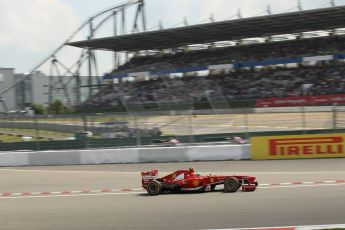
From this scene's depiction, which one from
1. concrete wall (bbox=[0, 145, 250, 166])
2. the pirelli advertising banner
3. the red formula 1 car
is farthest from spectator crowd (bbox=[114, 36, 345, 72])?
the red formula 1 car

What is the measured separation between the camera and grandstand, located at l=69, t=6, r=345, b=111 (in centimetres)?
3706

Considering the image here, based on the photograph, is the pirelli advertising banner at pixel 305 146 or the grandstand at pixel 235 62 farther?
the grandstand at pixel 235 62

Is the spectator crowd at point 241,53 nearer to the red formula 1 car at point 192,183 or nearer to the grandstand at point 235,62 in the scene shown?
the grandstand at point 235,62

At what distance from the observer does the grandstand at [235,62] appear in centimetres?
3706

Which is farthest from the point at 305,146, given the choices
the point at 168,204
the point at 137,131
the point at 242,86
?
the point at 242,86

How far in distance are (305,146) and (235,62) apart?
27.0m

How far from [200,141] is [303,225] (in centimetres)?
1117

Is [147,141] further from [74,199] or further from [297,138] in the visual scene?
[74,199]

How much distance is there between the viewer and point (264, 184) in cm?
1141

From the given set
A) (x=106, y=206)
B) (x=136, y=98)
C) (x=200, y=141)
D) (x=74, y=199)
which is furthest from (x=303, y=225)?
(x=136, y=98)

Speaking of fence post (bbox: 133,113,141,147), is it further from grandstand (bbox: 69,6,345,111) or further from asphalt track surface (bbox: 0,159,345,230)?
grandstand (bbox: 69,6,345,111)

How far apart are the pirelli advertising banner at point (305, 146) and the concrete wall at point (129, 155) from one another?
0.95 m

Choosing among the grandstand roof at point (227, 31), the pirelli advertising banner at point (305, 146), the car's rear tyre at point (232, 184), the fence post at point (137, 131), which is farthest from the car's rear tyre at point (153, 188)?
the grandstand roof at point (227, 31)

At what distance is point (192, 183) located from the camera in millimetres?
10336
